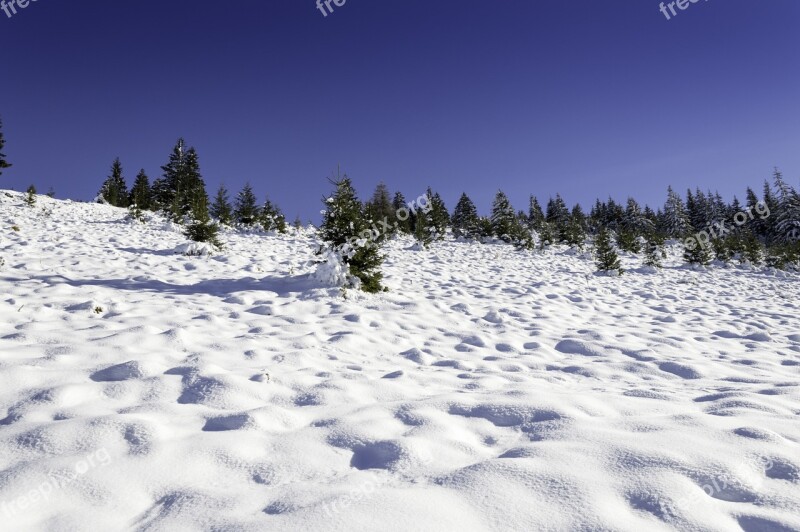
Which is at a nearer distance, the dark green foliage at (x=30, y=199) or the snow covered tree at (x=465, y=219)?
the dark green foliage at (x=30, y=199)

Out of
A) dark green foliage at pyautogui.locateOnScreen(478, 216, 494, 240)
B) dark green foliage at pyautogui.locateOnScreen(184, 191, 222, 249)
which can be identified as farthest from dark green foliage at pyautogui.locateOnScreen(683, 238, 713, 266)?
dark green foliage at pyautogui.locateOnScreen(184, 191, 222, 249)

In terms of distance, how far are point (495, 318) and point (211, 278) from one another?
6480 millimetres

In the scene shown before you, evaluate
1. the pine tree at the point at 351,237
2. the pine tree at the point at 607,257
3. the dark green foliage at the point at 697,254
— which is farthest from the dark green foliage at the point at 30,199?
the dark green foliage at the point at 697,254

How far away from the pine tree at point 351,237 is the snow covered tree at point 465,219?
2095cm

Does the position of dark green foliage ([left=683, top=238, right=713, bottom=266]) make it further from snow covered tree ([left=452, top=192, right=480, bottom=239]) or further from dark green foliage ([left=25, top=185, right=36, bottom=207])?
dark green foliage ([left=25, top=185, right=36, bottom=207])

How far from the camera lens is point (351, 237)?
9117 mm

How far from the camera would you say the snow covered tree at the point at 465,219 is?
2959 centimetres

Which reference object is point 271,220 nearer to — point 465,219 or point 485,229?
point 485,229

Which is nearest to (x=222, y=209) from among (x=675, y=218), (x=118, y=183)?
(x=118, y=183)

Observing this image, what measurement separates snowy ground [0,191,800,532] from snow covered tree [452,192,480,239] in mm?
22315

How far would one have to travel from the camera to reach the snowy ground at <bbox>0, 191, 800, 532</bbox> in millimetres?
1808

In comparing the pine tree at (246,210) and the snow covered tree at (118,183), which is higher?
the snow covered tree at (118,183)

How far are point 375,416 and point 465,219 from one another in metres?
36.1

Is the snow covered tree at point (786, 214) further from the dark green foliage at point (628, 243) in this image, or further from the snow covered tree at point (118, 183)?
the snow covered tree at point (118, 183)
